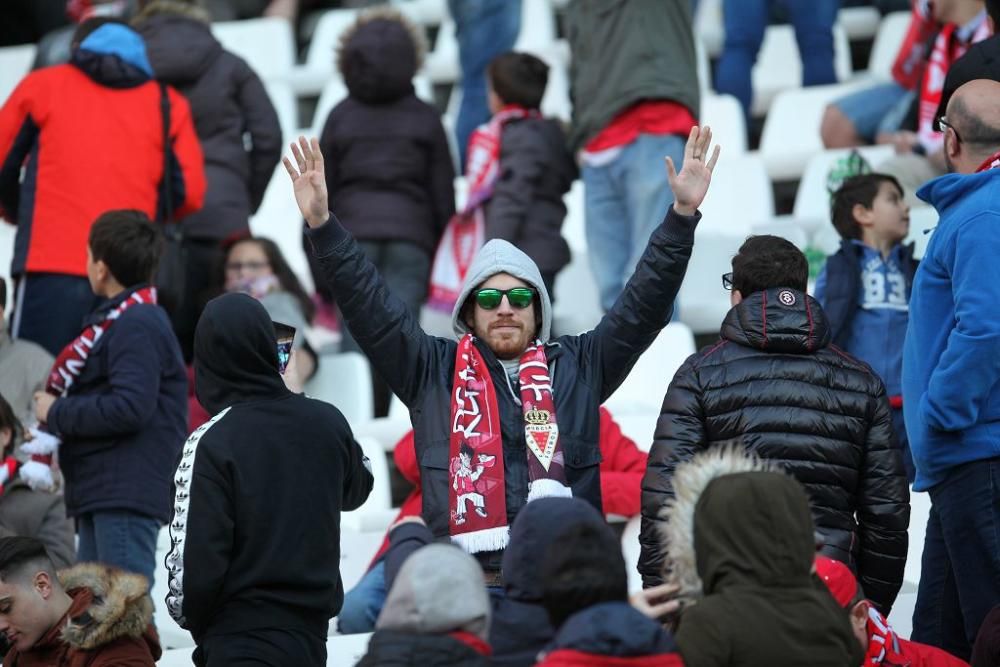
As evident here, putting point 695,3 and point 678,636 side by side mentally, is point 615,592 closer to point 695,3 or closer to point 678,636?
point 678,636

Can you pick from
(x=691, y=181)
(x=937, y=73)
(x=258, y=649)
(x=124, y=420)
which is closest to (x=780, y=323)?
(x=691, y=181)

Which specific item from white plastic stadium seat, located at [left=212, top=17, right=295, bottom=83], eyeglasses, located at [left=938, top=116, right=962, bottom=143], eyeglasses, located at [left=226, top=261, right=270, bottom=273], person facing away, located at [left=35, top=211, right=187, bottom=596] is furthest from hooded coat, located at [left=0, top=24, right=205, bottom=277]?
white plastic stadium seat, located at [left=212, top=17, right=295, bottom=83]

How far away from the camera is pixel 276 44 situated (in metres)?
12.0

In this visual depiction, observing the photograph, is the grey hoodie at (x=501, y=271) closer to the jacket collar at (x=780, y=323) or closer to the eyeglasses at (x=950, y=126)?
the jacket collar at (x=780, y=323)

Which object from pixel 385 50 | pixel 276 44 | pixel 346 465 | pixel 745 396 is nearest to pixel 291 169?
pixel 346 465

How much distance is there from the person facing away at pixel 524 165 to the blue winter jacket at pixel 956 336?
3.13 metres

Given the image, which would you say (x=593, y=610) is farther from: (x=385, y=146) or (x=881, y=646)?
(x=385, y=146)

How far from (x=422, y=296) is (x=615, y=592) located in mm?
4771

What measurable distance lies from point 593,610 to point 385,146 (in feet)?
16.0

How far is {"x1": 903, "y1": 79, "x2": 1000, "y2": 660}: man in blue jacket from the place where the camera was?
474cm

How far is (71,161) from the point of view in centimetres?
729

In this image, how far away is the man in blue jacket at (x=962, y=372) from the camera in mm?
4738

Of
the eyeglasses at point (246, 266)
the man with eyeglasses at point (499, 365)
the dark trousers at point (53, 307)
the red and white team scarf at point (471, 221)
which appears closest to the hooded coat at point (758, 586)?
the man with eyeglasses at point (499, 365)

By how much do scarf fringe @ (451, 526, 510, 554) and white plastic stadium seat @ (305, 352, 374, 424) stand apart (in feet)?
11.2
